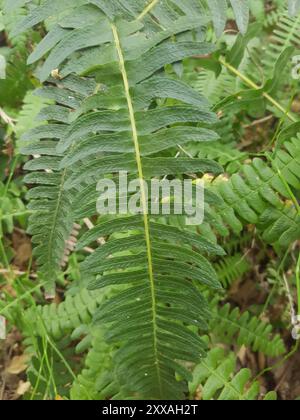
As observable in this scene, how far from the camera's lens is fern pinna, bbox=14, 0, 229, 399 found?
1181 mm

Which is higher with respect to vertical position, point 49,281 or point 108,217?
point 108,217

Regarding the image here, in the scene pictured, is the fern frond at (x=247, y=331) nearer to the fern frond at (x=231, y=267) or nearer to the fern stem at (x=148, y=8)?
the fern frond at (x=231, y=267)

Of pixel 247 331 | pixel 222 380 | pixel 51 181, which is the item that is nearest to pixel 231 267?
pixel 247 331

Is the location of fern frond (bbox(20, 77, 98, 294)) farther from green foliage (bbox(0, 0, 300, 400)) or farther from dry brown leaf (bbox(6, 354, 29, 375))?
dry brown leaf (bbox(6, 354, 29, 375))

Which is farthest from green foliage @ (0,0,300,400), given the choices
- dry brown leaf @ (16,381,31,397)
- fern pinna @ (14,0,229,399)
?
dry brown leaf @ (16,381,31,397)

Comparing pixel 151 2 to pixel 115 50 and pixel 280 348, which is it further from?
pixel 280 348

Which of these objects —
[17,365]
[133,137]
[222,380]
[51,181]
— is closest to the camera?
[133,137]

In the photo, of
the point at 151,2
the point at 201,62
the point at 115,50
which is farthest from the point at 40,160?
the point at 201,62

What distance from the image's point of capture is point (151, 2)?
131 cm

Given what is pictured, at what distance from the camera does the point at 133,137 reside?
1.19 meters

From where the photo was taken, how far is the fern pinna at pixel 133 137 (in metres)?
1.18

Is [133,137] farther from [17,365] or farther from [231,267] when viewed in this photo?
[17,365]
